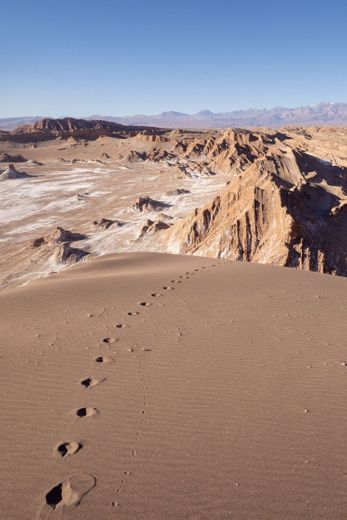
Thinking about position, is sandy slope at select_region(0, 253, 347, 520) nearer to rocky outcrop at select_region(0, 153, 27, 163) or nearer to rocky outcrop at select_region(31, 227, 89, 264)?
rocky outcrop at select_region(31, 227, 89, 264)

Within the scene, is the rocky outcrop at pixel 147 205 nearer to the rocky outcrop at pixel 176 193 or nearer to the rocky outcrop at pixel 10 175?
the rocky outcrop at pixel 176 193

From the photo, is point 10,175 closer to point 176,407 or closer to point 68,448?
point 176,407

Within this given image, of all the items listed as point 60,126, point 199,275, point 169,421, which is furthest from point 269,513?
point 60,126

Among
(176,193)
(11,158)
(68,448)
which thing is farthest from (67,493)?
(11,158)

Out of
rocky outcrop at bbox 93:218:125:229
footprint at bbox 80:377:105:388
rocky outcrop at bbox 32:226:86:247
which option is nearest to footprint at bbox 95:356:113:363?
footprint at bbox 80:377:105:388

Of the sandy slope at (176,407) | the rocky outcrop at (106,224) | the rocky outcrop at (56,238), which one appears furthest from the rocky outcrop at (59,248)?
the sandy slope at (176,407)
